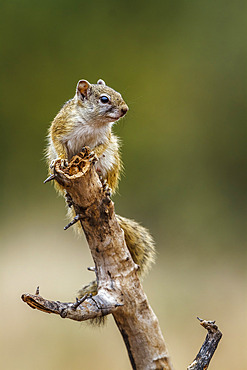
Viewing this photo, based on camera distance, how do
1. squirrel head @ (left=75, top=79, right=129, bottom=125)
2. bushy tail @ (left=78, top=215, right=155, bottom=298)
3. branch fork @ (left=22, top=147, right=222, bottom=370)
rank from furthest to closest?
bushy tail @ (left=78, top=215, right=155, bottom=298)
squirrel head @ (left=75, top=79, right=129, bottom=125)
branch fork @ (left=22, top=147, right=222, bottom=370)

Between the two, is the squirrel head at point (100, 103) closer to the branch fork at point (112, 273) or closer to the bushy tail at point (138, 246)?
the branch fork at point (112, 273)

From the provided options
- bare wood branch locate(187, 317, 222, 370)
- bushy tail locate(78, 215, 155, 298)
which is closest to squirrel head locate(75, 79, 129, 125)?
bushy tail locate(78, 215, 155, 298)

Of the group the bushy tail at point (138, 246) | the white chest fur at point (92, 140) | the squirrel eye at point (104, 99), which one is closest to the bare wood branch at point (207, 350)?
the bushy tail at point (138, 246)

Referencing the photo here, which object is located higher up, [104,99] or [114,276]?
[104,99]

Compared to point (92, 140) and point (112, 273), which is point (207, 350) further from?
point (92, 140)

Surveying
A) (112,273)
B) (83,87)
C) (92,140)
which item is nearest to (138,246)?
(112,273)

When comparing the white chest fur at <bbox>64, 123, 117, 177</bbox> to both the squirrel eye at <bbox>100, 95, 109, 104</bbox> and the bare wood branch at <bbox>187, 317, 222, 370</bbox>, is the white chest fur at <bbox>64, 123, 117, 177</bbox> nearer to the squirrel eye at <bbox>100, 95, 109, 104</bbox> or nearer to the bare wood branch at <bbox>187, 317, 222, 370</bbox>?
the squirrel eye at <bbox>100, 95, 109, 104</bbox>

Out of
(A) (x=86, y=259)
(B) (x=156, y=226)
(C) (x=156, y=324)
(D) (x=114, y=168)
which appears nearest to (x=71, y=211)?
(D) (x=114, y=168)
